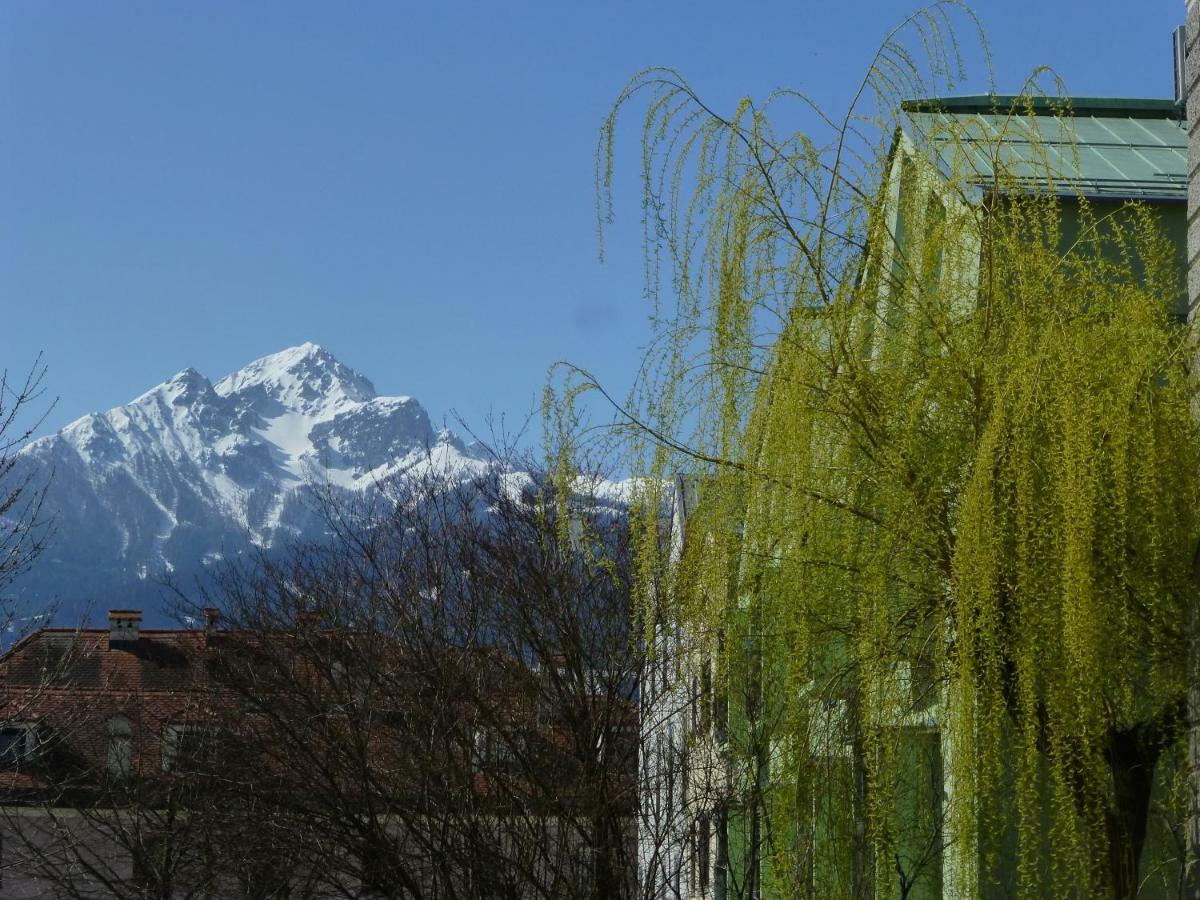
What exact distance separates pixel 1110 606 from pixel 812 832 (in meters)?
1.45

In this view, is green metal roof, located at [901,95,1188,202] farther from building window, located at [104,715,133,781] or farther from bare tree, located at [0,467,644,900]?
building window, located at [104,715,133,781]

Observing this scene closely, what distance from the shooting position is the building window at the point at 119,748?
23.9m

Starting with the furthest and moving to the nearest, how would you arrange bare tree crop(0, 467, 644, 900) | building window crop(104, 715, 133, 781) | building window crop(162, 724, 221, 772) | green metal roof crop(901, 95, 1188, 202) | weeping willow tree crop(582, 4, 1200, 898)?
1. building window crop(104, 715, 133, 781)
2. building window crop(162, 724, 221, 772)
3. bare tree crop(0, 467, 644, 900)
4. green metal roof crop(901, 95, 1188, 202)
5. weeping willow tree crop(582, 4, 1200, 898)

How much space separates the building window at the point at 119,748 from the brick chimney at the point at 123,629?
24.1 ft

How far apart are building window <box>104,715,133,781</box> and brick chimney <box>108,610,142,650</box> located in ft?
24.1

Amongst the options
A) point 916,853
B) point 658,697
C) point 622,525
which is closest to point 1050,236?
point 916,853

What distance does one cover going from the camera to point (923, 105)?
21.0 ft

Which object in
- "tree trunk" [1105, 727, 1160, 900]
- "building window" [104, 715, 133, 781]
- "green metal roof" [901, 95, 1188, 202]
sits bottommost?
"tree trunk" [1105, 727, 1160, 900]

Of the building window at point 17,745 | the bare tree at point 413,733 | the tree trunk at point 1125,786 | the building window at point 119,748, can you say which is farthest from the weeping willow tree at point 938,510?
the building window at point 119,748

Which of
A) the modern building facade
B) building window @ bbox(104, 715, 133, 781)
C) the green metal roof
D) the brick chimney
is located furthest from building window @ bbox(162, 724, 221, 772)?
the brick chimney

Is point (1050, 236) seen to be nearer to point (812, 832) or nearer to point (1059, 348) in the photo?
point (1059, 348)

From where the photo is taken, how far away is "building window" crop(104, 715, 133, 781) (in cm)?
2389

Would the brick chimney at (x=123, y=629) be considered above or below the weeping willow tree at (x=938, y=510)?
above

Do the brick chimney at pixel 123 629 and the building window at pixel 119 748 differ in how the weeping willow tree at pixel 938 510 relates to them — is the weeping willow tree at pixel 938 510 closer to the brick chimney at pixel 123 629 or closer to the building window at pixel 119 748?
the building window at pixel 119 748
